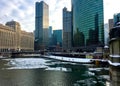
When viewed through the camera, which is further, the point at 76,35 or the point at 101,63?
the point at 76,35

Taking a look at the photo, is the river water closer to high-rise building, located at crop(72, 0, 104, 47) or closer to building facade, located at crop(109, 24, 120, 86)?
building facade, located at crop(109, 24, 120, 86)

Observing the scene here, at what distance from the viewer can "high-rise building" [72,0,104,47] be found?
16150cm

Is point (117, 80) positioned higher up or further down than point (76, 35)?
further down

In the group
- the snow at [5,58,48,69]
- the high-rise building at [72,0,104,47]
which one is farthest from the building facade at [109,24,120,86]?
the high-rise building at [72,0,104,47]

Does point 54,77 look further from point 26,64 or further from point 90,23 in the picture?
point 90,23

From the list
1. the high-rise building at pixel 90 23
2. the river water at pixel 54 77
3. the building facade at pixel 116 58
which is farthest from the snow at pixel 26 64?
the high-rise building at pixel 90 23

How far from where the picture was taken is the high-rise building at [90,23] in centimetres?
16150

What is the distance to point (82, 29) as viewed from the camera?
7077 inches

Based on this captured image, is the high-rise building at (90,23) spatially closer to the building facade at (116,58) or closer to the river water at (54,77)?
the river water at (54,77)

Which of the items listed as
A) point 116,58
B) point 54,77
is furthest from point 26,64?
point 116,58

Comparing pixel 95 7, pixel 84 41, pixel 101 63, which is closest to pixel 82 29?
pixel 84 41

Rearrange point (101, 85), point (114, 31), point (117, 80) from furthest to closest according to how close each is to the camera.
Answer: point (101, 85)
point (114, 31)
point (117, 80)

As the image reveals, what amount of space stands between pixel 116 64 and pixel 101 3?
515ft

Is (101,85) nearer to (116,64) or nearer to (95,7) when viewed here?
(116,64)
